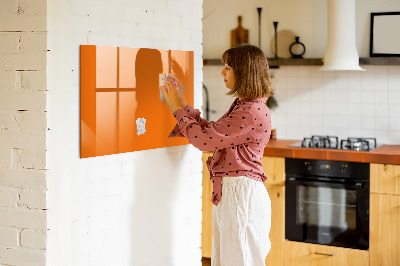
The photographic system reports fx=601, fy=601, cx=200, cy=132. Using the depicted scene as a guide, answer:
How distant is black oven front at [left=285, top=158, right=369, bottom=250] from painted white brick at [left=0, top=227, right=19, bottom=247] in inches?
96.7

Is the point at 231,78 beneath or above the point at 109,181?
above

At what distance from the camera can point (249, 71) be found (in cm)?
271

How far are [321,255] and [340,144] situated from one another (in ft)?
2.71

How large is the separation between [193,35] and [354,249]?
2075 millimetres

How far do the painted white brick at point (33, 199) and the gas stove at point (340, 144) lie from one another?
8.42ft

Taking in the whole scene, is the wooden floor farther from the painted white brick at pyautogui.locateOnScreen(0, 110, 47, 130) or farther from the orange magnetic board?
the painted white brick at pyautogui.locateOnScreen(0, 110, 47, 130)

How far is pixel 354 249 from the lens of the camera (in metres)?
4.24

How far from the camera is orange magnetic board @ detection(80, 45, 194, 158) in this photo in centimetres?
243

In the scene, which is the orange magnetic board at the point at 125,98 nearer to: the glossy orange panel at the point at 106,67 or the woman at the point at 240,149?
the glossy orange panel at the point at 106,67

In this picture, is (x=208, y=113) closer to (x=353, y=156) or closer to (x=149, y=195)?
(x=353, y=156)

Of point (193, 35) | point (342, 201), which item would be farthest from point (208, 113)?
point (193, 35)

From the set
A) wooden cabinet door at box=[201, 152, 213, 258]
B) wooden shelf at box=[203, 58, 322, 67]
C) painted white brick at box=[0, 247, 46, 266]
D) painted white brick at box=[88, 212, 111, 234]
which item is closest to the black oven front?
wooden cabinet door at box=[201, 152, 213, 258]

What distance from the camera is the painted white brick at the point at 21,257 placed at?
7.57 ft

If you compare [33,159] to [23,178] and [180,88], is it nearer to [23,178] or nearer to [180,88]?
[23,178]
